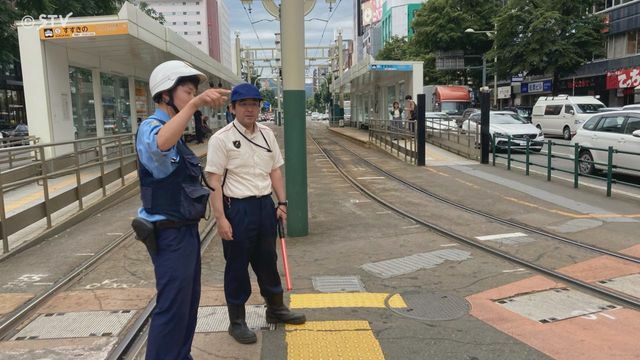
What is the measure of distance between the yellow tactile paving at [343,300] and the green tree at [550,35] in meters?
33.3

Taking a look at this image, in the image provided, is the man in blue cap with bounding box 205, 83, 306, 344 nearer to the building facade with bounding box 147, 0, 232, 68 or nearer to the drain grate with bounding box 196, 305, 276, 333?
the drain grate with bounding box 196, 305, 276, 333

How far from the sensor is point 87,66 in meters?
16.5

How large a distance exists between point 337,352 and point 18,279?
3.87 metres

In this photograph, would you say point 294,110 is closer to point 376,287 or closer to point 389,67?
point 376,287

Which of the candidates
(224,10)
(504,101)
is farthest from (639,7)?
(224,10)

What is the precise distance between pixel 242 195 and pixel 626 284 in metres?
3.88

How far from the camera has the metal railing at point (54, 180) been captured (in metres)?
7.42

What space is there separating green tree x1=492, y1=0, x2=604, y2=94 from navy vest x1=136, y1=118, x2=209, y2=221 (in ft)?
116

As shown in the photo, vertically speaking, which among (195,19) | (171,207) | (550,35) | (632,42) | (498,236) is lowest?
(498,236)

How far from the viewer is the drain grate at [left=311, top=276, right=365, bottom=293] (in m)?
5.44

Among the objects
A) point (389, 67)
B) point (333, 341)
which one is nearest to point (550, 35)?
point (389, 67)

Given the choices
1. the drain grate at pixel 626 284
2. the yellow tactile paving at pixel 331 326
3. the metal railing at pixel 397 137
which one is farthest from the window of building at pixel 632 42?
the yellow tactile paving at pixel 331 326

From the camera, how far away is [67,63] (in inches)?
592

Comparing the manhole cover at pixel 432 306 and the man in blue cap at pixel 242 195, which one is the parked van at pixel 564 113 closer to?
the manhole cover at pixel 432 306
